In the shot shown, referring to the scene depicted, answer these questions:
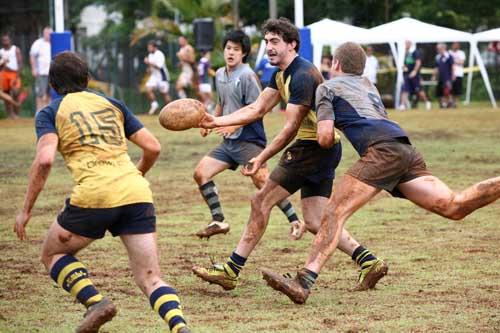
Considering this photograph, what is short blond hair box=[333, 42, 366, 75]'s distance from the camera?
8.14m

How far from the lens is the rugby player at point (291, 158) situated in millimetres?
8461

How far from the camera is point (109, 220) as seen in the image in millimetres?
6598

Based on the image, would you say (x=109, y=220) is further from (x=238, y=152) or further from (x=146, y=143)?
(x=238, y=152)

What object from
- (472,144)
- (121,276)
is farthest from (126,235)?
(472,144)

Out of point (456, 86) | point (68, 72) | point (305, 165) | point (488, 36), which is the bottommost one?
point (456, 86)

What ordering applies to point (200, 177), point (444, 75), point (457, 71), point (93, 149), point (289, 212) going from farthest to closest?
1. point (444, 75)
2. point (457, 71)
3. point (200, 177)
4. point (289, 212)
5. point (93, 149)

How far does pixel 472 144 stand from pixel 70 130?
52.4 ft

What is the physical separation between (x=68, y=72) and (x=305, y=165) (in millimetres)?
2486

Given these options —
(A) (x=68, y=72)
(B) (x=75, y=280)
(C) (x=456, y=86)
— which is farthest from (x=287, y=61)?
(C) (x=456, y=86)

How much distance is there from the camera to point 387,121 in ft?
26.7

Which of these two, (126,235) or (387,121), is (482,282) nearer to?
(387,121)

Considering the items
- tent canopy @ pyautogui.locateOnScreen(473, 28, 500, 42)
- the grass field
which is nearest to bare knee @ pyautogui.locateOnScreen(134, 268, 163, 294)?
the grass field

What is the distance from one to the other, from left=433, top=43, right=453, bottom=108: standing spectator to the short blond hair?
1076 inches

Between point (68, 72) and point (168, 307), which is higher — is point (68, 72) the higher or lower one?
the higher one
